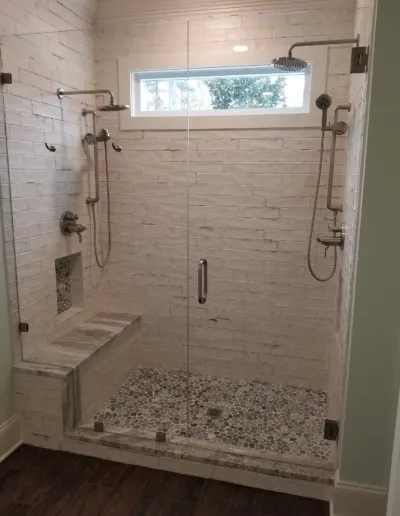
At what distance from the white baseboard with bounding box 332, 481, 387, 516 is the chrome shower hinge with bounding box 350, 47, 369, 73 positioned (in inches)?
69.8

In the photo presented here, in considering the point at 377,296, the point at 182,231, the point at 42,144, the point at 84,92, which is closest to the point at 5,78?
the point at 42,144

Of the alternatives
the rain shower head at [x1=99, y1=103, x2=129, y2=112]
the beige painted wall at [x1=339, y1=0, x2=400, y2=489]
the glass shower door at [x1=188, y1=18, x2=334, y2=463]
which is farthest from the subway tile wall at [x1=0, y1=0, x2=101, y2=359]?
the beige painted wall at [x1=339, y1=0, x2=400, y2=489]

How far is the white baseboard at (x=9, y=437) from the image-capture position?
7.28 ft

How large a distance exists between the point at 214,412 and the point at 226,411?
0.08 metres

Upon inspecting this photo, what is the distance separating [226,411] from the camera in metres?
2.63

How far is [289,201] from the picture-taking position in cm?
276

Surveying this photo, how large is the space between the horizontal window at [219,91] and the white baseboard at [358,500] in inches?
83.3

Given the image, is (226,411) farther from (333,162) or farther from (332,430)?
(333,162)

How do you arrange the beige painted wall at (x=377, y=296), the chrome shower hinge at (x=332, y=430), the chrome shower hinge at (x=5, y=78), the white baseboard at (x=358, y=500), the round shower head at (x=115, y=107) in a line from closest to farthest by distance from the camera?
the beige painted wall at (x=377, y=296)
the white baseboard at (x=358, y=500)
the chrome shower hinge at (x=332, y=430)
the chrome shower hinge at (x=5, y=78)
the round shower head at (x=115, y=107)

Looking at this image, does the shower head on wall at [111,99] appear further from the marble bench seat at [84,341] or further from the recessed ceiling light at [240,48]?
the marble bench seat at [84,341]

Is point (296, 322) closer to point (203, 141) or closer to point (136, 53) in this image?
point (203, 141)

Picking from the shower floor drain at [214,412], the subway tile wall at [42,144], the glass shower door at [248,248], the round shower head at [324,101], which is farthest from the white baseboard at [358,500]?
the round shower head at [324,101]

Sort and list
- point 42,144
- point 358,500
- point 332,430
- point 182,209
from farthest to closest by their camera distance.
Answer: point 182,209, point 42,144, point 332,430, point 358,500

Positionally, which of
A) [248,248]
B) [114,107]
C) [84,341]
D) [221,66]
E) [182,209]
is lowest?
[84,341]
